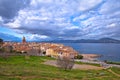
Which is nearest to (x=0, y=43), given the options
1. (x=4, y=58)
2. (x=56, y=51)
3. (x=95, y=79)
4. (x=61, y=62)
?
(x=56, y=51)

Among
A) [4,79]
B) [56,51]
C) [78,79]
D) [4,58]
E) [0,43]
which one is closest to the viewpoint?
[4,79]

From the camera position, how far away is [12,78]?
28359mm

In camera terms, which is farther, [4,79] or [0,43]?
[0,43]

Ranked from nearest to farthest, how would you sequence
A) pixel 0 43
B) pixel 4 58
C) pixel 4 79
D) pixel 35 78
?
pixel 4 79
pixel 35 78
pixel 4 58
pixel 0 43

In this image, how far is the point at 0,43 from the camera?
364 ft

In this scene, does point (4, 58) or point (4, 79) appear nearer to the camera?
point (4, 79)

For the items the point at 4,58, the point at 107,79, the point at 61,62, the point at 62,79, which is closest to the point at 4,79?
the point at 62,79

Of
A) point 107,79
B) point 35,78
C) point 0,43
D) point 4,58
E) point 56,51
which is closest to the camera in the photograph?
point 35,78

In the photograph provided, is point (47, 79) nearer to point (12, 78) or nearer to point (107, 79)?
point (12, 78)

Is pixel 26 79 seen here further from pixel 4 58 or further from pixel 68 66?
pixel 4 58

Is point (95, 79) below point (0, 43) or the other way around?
below

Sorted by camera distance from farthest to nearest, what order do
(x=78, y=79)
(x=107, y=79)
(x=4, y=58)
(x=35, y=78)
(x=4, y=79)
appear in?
(x=4, y=58), (x=107, y=79), (x=78, y=79), (x=35, y=78), (x=4, y=79)

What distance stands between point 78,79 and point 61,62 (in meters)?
18.5

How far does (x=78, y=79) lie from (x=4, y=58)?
40.2m
